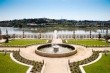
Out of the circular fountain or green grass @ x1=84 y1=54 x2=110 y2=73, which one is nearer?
green grass @ x1=84 y1=54 x2=110 y2=73

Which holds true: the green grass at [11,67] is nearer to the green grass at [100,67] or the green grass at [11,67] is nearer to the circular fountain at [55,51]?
the circular fountain at [55,51]

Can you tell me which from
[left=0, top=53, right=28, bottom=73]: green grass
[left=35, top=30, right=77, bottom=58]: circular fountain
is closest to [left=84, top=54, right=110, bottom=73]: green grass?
[left=35, top=30, right=77, bottom=58]: circular fountain

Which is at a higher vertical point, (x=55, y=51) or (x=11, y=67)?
(x=55, y=51)

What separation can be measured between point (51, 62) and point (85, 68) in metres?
4.92

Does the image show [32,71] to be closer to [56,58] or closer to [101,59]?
[56,58]

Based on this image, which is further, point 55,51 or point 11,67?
point 55,51

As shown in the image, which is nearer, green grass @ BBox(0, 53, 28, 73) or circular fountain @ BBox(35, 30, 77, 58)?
green grass @ BBox(0, 53, 28, 73)

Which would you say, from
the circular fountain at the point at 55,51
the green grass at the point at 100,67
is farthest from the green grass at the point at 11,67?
the green grass at the point at 100,67

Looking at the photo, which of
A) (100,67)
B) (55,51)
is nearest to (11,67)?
(55,51)

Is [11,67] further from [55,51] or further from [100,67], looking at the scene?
[100,67]

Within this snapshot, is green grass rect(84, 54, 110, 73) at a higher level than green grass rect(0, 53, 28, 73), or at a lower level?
lower

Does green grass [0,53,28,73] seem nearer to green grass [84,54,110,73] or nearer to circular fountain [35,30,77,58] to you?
circular fountain [35,30,77,58]

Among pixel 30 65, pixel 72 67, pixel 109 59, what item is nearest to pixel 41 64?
pixel 30 65

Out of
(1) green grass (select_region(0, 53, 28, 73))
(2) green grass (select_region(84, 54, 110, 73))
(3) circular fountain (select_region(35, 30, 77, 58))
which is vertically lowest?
(2) green grass (select_region(84, 54, 110, 73))
